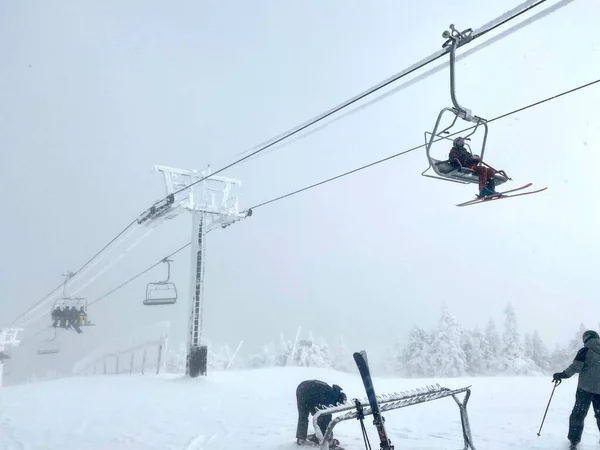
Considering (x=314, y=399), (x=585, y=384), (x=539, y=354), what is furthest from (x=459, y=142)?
(x=539, y=354)

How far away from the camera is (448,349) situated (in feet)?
146

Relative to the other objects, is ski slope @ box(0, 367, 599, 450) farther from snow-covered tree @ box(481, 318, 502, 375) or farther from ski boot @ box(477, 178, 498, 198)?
snow-covered tree @ box(481, 318, 502, 375)

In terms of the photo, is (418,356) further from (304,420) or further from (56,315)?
(304,420)

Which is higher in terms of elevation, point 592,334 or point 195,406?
point 592,334

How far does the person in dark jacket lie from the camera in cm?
683

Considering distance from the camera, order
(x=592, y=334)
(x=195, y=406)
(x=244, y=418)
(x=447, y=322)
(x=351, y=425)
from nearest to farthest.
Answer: (x=592, y=334)
(x=351, y=425)
(x=244, y=418)
(x=195, y=406)
(x=447, y=322)

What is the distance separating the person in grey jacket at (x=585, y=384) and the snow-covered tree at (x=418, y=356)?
41376 mm

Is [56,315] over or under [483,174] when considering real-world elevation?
under

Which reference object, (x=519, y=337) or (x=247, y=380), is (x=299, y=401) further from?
(x=519, y=337)

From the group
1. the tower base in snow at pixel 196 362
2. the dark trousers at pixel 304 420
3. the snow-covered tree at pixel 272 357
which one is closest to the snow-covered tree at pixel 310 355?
the snow-covered tree at pixel 272 357

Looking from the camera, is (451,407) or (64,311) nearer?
(451,407)

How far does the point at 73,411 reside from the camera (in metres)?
11.0

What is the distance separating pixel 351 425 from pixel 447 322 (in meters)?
39.7

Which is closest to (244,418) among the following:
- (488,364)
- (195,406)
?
(195,406)
